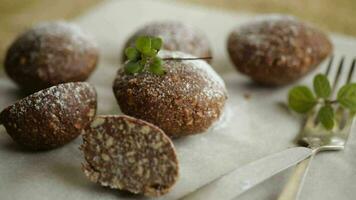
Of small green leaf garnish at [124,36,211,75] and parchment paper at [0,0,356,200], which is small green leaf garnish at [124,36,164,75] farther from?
parchment paper at [0,0,356,200]

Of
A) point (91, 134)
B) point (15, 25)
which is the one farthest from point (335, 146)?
point (15, 25)

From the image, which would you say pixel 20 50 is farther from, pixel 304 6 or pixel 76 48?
pixel 304 6

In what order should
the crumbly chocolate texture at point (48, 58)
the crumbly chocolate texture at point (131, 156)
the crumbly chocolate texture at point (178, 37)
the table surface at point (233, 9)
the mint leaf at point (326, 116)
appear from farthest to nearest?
1. the table surface at point (233, 9)
2. the crumbly chocolate texture at point (178, 37)
3. the crumbly chocolate texture at point (48, 58)
4. the mint leaf at point (326, 116)
5. the crumbly chocolate texture at point (131, 156)

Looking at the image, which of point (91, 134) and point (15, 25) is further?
point (15, 25)

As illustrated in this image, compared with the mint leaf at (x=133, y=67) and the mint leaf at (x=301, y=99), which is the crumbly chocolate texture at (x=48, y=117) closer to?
the mint leaf at (x=133, y=67)

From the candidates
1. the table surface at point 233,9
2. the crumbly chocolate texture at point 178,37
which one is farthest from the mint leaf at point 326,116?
the table surface at point 233,9

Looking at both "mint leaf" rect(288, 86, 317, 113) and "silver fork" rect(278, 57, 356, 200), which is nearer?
"silver fork" rect(278, 57, 356, 200)

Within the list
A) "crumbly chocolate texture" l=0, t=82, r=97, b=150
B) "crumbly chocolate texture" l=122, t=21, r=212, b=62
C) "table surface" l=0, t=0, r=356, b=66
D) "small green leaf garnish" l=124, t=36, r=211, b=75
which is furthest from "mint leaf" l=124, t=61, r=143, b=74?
"table surface" l=0, t=0, r=356, b=66
